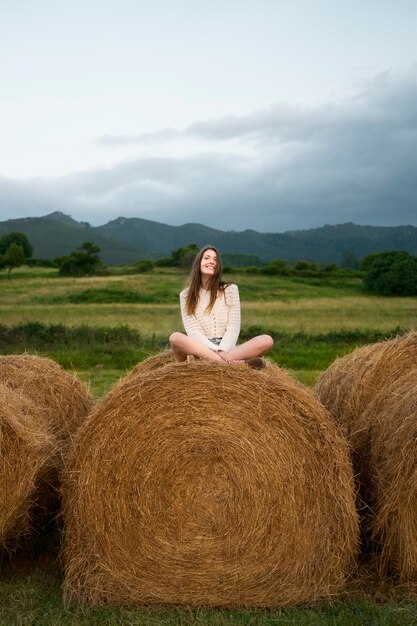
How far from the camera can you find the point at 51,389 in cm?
684

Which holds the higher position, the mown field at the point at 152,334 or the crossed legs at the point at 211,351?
the crossed legs at the point at 211,351

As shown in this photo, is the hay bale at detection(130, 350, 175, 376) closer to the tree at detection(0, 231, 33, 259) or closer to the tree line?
the tree line

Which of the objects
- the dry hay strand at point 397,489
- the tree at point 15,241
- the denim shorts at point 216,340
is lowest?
the dry hay strand at point 397,489

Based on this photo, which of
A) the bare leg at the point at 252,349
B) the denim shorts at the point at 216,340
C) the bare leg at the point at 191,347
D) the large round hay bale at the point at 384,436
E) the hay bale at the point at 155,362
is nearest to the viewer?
the large round hay bale at the point at 384,436

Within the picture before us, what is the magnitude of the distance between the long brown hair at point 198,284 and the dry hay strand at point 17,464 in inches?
70.9

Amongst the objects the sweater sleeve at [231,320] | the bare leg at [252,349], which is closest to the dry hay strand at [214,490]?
the bare leg at [252,349]

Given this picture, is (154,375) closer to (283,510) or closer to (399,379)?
(283,510)

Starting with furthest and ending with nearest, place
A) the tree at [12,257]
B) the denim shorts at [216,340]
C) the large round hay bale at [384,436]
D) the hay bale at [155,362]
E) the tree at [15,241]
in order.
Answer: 1. the tree at [15,241]
2. the tree at [12,257]
3. the hay bale at [155,362]
4. the denim shorts at [216,340]
5. the large round hay bale at [384,436]

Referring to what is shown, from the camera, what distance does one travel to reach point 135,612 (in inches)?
195

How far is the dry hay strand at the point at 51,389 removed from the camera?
21.6 feet

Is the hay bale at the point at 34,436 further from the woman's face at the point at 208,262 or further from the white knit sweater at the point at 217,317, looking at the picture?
the woman's face at the point at 208,262

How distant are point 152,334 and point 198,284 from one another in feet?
47.0

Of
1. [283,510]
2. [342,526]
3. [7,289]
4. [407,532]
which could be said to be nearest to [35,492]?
[283,510]

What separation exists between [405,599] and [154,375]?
214cm
